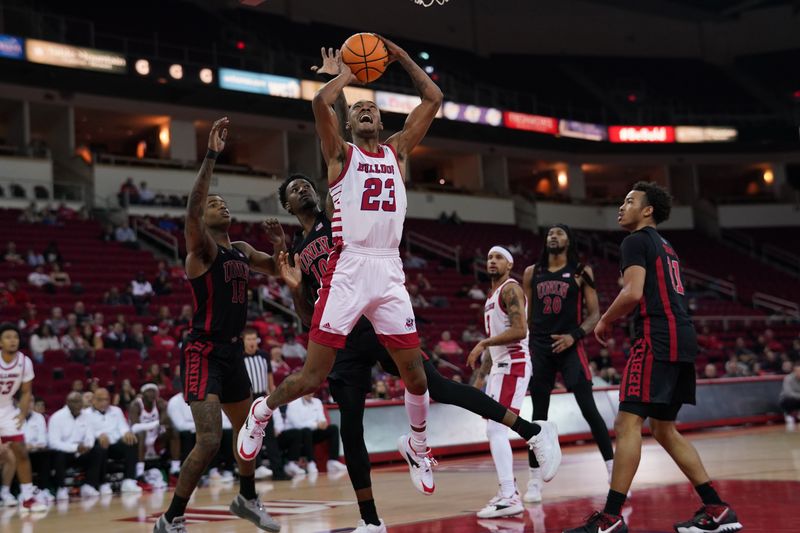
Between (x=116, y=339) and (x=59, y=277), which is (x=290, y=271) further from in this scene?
(x=59, y=277)

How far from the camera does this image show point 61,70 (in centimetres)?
2550

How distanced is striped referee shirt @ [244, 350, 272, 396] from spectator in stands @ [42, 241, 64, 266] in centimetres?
1058

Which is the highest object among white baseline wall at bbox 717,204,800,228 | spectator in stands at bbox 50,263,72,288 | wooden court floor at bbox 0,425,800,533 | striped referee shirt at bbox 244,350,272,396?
white baseline wall at bbox 717,204,800,228

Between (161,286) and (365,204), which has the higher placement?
(161,286)

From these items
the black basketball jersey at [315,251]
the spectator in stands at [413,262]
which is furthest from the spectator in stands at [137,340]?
the spectator in stands at [413,262]

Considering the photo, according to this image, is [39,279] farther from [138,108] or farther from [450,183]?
[450,183]

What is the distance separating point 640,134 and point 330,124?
34.1m

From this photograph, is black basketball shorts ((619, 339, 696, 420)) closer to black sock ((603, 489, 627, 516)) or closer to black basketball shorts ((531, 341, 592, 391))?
black sock ((603, 489, 627, 516))

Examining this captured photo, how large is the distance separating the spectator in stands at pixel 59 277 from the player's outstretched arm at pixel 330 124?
1509cm

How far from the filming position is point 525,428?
6391 millimetres

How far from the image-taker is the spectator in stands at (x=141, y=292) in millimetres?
18920

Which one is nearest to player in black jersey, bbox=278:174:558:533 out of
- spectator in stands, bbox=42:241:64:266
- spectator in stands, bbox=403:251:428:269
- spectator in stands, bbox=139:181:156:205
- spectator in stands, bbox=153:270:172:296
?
spectator in stands, bbox=153:270:172:296

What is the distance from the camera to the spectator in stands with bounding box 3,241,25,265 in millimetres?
19594

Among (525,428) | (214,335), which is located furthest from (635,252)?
(214,335)
